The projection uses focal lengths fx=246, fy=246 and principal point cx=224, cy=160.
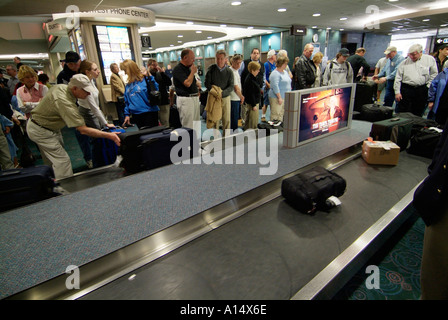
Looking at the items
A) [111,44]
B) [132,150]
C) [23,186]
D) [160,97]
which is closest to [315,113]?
[160,97]

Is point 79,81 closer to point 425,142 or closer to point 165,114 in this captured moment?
point 165,114

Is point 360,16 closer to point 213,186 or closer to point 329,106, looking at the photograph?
point 329,106

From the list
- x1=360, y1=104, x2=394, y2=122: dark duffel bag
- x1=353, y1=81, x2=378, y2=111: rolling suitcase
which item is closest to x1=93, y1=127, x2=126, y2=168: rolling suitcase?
x1=360, y1=104, x2=394, y2=122: dark duffel bag

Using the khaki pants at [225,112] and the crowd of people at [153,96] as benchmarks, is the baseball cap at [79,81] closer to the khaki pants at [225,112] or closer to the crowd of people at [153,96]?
the crowd of people at [153,96]

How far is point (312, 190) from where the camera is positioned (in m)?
2.37

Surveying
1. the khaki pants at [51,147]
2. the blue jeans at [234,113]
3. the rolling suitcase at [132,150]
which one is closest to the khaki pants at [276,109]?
the blue jeans at [234,113]

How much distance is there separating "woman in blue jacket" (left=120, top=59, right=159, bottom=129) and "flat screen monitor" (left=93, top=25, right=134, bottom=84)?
179 inches

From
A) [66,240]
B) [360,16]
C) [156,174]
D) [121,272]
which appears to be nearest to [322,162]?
[156,174]

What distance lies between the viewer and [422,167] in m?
3.42

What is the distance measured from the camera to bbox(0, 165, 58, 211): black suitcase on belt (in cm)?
239

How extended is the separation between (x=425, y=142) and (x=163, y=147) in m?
3.88

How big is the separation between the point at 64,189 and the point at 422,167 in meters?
4.72

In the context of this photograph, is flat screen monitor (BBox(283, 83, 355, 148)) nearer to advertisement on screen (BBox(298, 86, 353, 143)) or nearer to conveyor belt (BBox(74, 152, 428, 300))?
advertisement on screen (BBox(298, 86, 353, 143))

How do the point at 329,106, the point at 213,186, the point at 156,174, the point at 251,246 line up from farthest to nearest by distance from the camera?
the point at 329,106 < the point at 156,174 < the point at 213,186 < the point at 251,246
